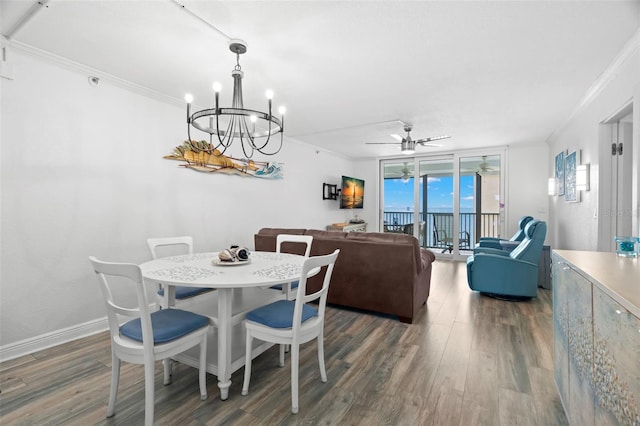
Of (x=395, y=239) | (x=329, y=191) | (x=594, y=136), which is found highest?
(x=594, y=136)

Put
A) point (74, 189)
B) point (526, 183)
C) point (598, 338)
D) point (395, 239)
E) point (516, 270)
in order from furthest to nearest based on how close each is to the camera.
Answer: point (526, 183), point (516, 270), point (395, 239), point (74, 189), point (598, 338)

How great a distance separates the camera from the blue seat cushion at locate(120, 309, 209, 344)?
1574mm

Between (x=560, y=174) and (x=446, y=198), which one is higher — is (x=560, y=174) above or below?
above

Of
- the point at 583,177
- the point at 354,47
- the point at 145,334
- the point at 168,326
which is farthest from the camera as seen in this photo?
the point at 583,177

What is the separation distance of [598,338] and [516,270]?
9.27 ft

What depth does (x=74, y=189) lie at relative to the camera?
8.53ft

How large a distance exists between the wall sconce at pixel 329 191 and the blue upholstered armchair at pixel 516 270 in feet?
11.3

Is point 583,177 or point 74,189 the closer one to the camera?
point 74,189

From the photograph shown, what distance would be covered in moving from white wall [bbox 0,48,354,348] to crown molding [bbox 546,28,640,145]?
425 cm

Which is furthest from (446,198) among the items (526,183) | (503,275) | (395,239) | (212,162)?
(212,162)

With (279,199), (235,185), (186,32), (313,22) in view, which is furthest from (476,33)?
(279,199)

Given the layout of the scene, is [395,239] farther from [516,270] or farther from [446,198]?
[446,198]

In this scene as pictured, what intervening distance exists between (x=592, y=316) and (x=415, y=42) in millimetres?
2039

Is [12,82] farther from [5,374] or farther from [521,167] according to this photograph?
[521,167]
